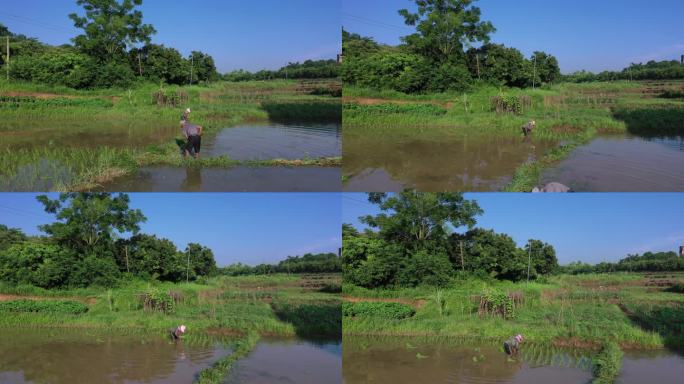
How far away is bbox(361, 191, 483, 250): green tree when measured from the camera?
11539mm

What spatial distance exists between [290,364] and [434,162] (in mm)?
4869

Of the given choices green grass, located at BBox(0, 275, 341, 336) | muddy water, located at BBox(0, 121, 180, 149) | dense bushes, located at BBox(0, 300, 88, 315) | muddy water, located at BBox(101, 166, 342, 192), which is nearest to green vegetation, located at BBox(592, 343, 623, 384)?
muddy water, located at BBox(101, 166, 342, 192)

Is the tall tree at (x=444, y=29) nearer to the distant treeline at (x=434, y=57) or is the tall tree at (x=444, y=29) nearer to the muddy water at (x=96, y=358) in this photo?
the distant treeline at (x=434, y=57)

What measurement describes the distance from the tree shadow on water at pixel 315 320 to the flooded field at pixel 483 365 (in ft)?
4.85

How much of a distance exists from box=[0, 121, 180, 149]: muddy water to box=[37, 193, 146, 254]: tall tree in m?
1.71

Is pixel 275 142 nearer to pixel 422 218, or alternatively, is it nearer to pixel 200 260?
pixel 422 218

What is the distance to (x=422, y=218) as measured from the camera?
1186 cm

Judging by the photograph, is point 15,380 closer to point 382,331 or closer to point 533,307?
point 382,331

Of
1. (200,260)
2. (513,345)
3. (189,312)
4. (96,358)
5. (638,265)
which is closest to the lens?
(513,345)

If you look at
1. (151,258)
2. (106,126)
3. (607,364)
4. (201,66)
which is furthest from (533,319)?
(201,66)

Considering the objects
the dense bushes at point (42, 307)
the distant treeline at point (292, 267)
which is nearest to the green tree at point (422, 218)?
the dense bushes at point (42, 307)

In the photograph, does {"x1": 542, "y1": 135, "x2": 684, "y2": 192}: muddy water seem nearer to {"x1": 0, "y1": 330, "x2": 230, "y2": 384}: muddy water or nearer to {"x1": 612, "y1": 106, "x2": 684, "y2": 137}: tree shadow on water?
{"x1": 612, "y1": 106, "x2": 684, "y2": 137}: tree shadow on water

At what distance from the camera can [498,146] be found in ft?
38.7

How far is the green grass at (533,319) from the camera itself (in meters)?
9.20
